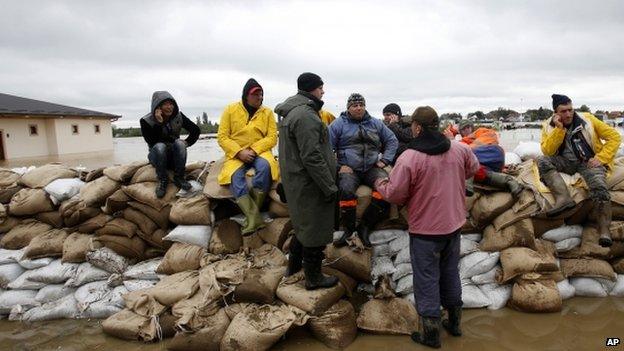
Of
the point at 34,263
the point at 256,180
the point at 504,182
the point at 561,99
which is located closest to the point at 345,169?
the point at 256,180

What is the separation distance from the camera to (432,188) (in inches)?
104

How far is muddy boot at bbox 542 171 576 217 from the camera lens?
3.47 metres

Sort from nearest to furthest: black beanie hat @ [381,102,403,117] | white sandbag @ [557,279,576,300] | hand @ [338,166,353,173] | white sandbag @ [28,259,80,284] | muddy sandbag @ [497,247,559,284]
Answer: muddy sandbag @ [497,247,559,284], white sandbag @ [557,279,576,300], hand @ [338,166,353,173], white sandbag @ [28,259,80,284], black beanie hat @ [381,102,403,117]

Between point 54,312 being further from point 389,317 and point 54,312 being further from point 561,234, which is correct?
point 561,234

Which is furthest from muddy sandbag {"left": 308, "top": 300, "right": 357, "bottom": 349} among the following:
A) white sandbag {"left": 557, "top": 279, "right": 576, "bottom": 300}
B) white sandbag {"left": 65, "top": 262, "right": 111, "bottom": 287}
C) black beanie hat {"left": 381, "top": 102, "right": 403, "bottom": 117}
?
black beanie hat {"left": 381, "top": 102, "right": 403, "bottom": 117}

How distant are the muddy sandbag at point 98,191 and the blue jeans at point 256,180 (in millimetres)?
1445

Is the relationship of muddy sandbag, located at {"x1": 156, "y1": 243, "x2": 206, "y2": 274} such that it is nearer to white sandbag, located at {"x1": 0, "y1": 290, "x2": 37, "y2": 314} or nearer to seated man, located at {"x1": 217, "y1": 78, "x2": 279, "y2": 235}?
seated man, located at {"x1": 217, "y1": 78, "x2": 279, "y2": 235}

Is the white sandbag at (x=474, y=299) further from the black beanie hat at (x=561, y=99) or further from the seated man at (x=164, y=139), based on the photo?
the seated man at (x=164, y=139)

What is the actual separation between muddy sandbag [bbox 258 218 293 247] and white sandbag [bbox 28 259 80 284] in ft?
6.42

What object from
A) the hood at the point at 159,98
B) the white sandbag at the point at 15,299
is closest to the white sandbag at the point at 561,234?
the hood at the point at 159,98

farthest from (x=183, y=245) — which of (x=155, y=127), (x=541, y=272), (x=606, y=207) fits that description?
(x=606, y=207)

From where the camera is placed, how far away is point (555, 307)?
10.3 feet

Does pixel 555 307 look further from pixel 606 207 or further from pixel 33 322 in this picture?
pixel 33 322

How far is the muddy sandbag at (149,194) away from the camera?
398cm
